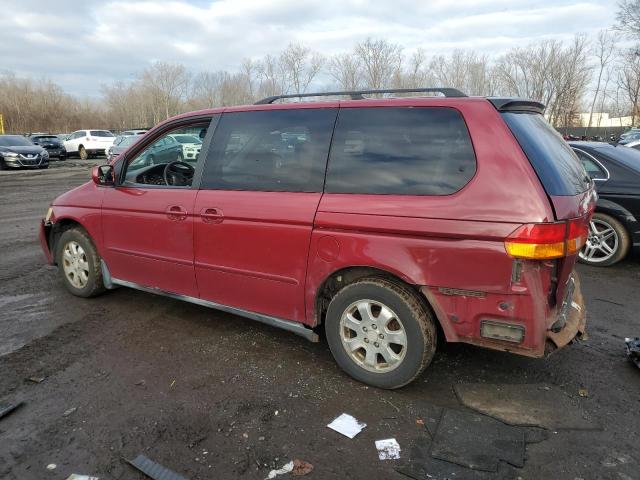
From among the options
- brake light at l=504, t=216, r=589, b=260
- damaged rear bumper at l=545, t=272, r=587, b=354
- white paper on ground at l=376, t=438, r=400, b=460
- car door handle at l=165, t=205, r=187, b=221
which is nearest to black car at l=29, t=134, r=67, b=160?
car door handle at l=165, t=205, r=187, b=221

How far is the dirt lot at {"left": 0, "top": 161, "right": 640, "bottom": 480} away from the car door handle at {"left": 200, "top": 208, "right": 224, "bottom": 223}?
1.04m

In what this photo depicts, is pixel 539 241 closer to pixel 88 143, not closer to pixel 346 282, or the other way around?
pixel 346 282

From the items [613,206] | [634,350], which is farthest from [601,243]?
[634,350]

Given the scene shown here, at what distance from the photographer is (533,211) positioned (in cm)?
259

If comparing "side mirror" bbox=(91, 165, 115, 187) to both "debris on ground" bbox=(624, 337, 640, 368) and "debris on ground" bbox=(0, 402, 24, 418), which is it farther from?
"debris on ground" bbox=(624, 337, 640, 368)

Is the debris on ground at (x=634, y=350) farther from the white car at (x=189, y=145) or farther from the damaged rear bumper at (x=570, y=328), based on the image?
the white car at (x=189, y=145)

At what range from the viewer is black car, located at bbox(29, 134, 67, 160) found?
28234 millimetres

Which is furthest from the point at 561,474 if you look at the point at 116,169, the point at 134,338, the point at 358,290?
the point at 116,169

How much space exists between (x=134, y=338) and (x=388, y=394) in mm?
2207

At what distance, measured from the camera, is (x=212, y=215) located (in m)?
3.64

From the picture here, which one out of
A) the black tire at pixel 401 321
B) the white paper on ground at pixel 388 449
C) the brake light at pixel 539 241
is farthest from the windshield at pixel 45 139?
the brake light at pixel 539 241

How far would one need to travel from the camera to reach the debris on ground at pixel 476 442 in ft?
8.32

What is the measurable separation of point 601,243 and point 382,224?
4.52m

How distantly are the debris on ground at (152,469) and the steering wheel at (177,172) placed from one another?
100 inches
